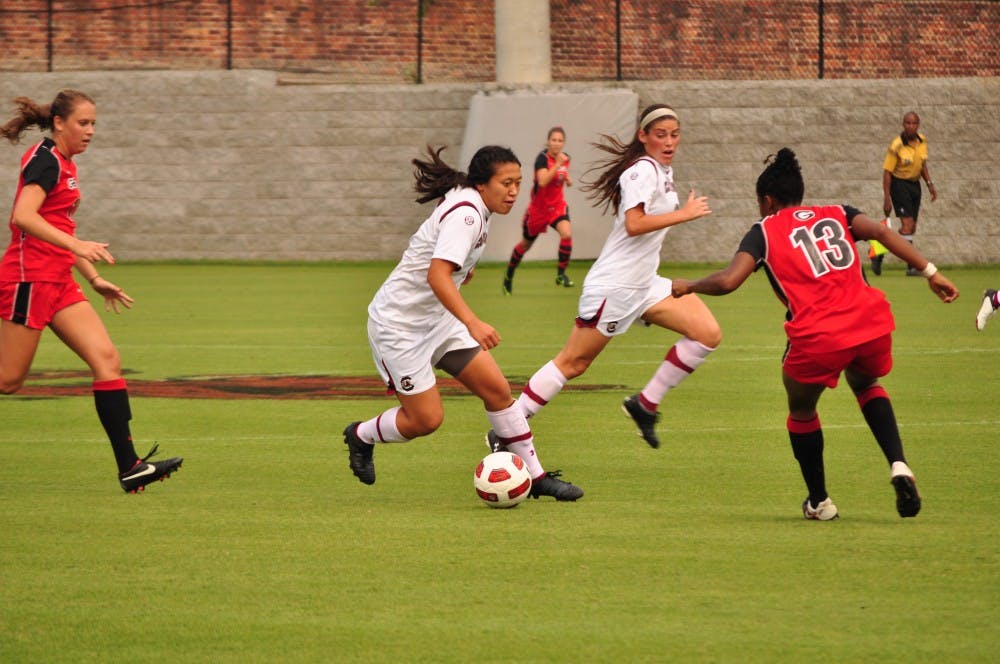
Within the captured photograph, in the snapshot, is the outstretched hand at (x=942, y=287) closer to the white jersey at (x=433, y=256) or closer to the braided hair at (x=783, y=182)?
the braided hair at (x=783, y=182)

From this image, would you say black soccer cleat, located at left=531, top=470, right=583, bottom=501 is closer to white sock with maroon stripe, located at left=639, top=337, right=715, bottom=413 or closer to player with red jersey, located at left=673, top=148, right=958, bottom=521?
player with red jersey, located at left=673, top=148, right=958, bottom=521

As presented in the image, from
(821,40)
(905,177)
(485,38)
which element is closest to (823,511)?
(905,177)

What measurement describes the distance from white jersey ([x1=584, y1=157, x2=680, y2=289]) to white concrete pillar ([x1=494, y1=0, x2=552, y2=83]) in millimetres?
20493

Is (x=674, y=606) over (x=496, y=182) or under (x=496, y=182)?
under

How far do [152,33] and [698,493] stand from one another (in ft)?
94.8

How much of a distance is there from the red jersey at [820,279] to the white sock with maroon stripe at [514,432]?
1707 millimetres

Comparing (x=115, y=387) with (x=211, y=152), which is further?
(x=211, y=152)

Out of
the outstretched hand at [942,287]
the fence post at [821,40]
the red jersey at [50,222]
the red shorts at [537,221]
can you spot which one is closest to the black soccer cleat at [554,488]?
the outstretched hand at [942,287]

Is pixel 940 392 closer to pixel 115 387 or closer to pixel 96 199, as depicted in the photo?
pixel 115 387

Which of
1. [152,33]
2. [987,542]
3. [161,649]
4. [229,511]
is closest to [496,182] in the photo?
[229,511]

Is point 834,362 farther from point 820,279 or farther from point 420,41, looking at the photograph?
point 420,41

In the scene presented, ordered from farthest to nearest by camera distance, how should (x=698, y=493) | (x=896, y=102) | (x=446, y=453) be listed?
1. (x=896, y=102)
2. (x=446, y=453)
3. (x=698, y=493)

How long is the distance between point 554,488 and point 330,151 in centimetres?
2435

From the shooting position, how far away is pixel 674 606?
5.90 metres
